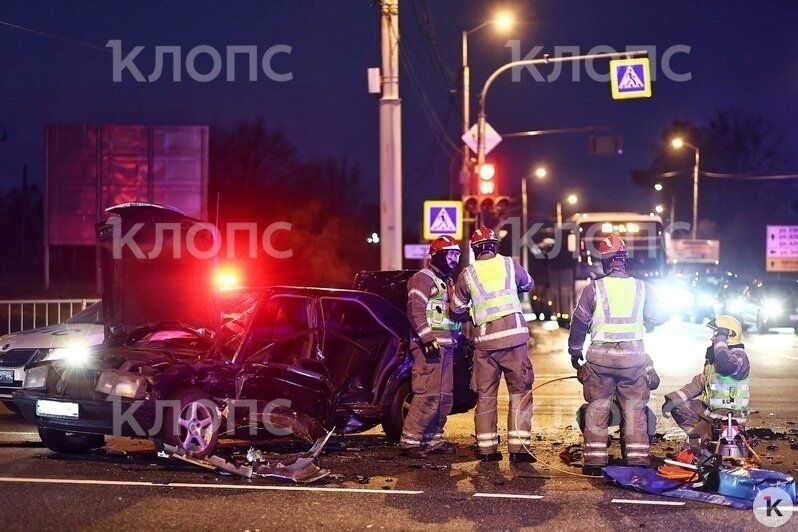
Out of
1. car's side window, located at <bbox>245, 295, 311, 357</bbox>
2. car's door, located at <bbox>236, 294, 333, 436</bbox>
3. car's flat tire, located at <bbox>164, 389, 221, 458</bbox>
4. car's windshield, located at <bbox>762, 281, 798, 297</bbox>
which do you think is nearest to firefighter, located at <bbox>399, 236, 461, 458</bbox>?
car's door, located at <bbox>236, 294, 333, 436</bbox>

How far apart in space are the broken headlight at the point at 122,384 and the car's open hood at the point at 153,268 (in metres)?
1.46

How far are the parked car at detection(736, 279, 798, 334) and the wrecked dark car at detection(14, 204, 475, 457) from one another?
839 inches

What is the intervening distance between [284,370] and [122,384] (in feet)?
4.36

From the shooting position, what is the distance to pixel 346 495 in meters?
6.89

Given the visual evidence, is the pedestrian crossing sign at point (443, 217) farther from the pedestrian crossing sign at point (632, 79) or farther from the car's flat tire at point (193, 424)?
the car's flat tire at point (193, 424)

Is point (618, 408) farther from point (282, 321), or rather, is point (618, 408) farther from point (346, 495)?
point (282, 321)

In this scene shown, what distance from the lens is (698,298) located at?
38.2m

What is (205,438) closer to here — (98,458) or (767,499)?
(98,458)

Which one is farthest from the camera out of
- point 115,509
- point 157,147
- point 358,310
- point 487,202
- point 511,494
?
point 157,147

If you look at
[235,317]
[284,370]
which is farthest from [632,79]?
[284,370]

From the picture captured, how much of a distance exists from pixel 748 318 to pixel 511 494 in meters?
25.1

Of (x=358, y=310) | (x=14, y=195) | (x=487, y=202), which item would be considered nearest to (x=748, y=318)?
(x=487, y=202)

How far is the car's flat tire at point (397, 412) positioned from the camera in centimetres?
908

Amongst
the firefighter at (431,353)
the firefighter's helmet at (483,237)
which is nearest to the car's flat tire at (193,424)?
the firefighter at (431,353)
